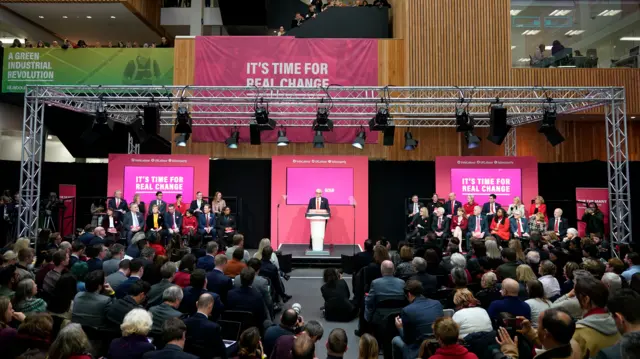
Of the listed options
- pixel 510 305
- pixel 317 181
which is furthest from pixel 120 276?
pixel 317 181

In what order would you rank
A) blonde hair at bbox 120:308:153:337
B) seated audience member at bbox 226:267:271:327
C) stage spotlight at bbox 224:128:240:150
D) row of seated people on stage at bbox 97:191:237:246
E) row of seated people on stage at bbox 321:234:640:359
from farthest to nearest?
stage spotlight at bbox 224:128:240:150, row of seated people on stage at bbox 97:191:237:246, seated audience member at bbox 226:267:271:327, blonde hair at bbox 120:308:153:337, row of seated people on stage at bbox 321:234:640:359

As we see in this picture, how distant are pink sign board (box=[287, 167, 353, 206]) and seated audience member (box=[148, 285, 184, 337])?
320 inches

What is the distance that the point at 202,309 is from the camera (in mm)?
3484

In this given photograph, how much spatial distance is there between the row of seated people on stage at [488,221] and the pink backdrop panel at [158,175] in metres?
5.54

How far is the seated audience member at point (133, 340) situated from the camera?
3010mm

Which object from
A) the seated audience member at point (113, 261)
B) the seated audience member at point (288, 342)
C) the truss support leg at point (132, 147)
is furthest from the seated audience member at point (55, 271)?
the truss support leg at point (132, 147)

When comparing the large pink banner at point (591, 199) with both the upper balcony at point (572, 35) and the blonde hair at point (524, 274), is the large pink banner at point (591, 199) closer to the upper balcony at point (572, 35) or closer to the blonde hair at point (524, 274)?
the upper balcony at point (572, 35)

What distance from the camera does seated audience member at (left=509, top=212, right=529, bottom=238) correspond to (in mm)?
10030

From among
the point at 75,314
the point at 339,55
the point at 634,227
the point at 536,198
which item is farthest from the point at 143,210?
the point at 634,227

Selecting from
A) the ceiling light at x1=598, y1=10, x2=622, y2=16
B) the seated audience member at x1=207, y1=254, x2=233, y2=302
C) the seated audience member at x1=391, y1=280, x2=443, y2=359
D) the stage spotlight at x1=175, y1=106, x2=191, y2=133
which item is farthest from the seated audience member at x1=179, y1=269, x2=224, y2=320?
the ceiling light at x1=598, y1=10, x2=622, y2=16

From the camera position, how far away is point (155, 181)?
38.3 feet

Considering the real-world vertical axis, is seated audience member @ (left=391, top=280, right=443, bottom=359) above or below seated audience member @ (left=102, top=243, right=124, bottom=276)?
below

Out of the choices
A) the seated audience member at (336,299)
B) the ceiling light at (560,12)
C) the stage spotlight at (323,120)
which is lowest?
the seated audience member at (336,299)

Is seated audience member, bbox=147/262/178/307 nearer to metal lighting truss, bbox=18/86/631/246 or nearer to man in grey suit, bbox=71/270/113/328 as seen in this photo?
man in grey suit, bbox=71/270/113/328
